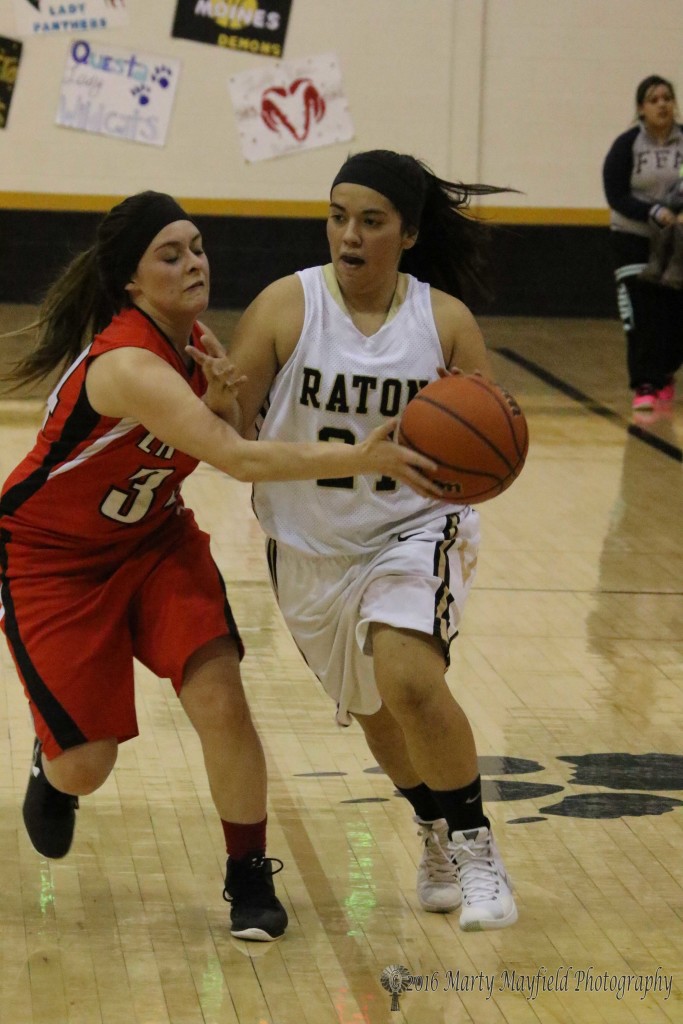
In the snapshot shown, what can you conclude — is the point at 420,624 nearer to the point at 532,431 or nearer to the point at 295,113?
the point at 532,431

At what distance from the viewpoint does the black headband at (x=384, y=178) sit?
3197 mm

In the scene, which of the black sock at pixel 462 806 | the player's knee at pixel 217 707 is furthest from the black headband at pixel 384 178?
the black sock at pixel 462 806

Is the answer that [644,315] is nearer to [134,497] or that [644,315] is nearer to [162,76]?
[162,76]

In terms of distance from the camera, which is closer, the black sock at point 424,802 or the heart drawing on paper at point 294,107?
the black sock at point 424,802

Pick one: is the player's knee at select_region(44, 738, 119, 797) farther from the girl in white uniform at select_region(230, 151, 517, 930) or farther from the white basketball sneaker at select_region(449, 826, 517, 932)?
the white basketball sneaker at select_region(449, 826, 517, 932)

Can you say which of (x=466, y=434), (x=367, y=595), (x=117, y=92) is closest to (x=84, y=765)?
(x=367, y=595)

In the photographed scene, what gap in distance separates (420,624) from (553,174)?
918 cm

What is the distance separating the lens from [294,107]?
11.1 meters

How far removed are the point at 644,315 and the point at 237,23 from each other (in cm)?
395

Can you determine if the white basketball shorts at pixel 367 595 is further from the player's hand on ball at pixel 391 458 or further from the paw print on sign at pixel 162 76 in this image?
the paw print on sign at pixel 162 76

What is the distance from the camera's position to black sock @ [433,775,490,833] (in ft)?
10.1

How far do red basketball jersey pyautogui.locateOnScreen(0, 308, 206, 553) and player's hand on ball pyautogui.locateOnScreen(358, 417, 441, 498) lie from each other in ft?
1.54

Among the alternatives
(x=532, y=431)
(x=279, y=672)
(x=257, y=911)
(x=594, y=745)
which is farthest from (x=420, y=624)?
(x=532, y=431)

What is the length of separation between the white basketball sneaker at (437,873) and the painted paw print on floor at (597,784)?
39 centimetres
